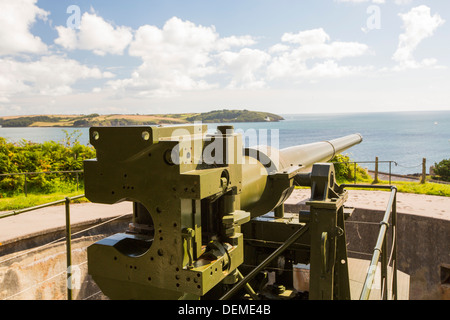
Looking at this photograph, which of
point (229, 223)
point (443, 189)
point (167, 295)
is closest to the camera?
point (167, 295)

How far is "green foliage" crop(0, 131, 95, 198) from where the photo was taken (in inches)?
426

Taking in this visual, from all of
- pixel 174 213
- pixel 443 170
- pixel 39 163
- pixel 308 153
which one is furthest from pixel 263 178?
pixel 443 170

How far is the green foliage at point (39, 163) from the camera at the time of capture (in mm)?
10820

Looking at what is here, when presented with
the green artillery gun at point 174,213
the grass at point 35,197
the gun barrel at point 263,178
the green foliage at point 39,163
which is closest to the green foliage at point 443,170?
the green foliage at point 39,163

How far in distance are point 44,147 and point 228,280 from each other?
10591mm

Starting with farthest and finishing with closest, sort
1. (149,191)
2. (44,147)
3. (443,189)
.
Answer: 1. (44,147)
2. (443,189)
3. (149,191)

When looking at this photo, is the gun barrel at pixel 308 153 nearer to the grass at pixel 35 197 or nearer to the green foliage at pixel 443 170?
the grass at pixel 35 197

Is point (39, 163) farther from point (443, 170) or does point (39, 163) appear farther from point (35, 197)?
point (443, 170)

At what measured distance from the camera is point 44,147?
12.2 meters

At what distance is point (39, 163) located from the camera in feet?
37.9

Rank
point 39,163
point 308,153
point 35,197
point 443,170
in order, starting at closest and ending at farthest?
point 308,153 < point 35,197 < point 39,163 < point 443,170

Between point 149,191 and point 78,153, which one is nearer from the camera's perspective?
point 149,191
